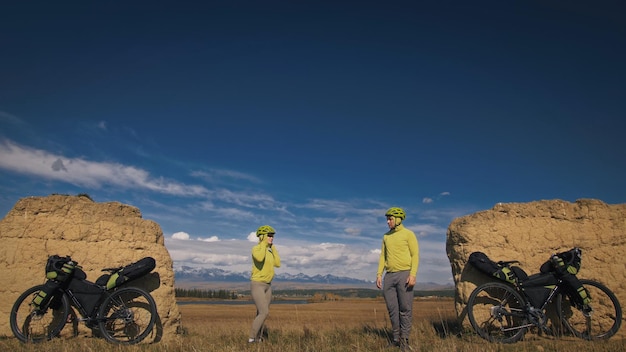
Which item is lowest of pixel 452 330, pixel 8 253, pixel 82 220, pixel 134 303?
pixel 452 330

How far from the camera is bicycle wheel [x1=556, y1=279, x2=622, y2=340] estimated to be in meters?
7.81

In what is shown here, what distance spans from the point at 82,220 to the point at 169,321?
119 inches

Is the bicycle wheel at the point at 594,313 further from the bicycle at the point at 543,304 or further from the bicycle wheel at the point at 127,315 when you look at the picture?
the bicycle wheel at the point at 127,315

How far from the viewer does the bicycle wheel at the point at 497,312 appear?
7578mm

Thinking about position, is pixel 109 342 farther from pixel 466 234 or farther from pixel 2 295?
pixel 466 234

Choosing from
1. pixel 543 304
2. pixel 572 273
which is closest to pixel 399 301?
pixel 543 304

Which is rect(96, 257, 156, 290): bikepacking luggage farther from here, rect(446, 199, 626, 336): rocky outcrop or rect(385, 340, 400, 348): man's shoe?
rect(446, 199, 626, 336): rocky outcrop

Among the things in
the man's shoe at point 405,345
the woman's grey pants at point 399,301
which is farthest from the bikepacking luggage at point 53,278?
the man's shoe at point 405,345

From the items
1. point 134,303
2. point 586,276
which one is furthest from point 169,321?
point 586,276

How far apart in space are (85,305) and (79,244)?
1707 millimetres

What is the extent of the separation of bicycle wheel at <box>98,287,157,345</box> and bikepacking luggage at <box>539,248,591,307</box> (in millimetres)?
7824

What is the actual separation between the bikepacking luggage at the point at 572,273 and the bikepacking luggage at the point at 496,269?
2.07ft

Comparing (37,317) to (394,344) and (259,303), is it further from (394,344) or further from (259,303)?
(394,344)

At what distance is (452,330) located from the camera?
9.30 metres
